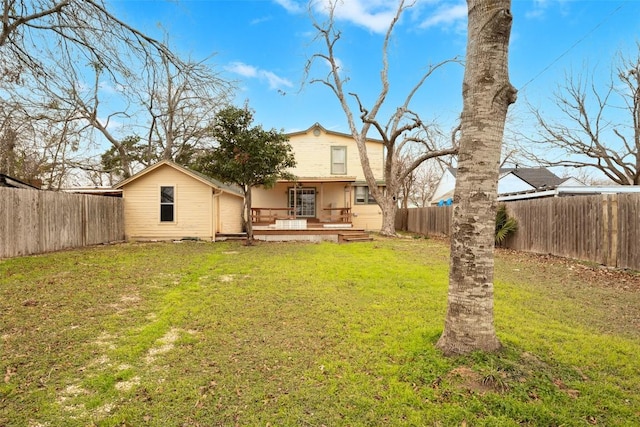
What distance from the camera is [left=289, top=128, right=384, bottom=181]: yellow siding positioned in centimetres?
2106

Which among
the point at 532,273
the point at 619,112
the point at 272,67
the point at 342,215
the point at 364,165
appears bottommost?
the point at 532,273

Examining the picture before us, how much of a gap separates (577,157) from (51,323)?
25107mm

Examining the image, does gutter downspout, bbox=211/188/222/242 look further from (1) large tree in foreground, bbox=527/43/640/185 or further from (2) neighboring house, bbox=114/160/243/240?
(1) large tree in foreground, bbox=527/43/640/185

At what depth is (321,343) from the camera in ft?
12.1

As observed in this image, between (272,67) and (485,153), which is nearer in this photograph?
Result: (485,153)

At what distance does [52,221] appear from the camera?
1079 cm

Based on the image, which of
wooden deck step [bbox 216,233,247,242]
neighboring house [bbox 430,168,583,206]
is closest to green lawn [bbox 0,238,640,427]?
wooden deck step [bbox 216,233,247,242]

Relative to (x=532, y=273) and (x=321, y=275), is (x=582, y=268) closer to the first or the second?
(x=532, y=273)

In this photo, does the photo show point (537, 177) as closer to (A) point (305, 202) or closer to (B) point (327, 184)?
(B) point (327, 184)

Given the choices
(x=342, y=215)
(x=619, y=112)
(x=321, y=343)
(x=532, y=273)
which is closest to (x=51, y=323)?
(x=321, y=343)

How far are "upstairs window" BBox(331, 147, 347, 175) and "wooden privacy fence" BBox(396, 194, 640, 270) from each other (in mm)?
10721

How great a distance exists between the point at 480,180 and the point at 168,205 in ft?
48.4

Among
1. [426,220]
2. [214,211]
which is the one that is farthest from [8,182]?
[426,220]

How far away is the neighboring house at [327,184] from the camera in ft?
67.2
